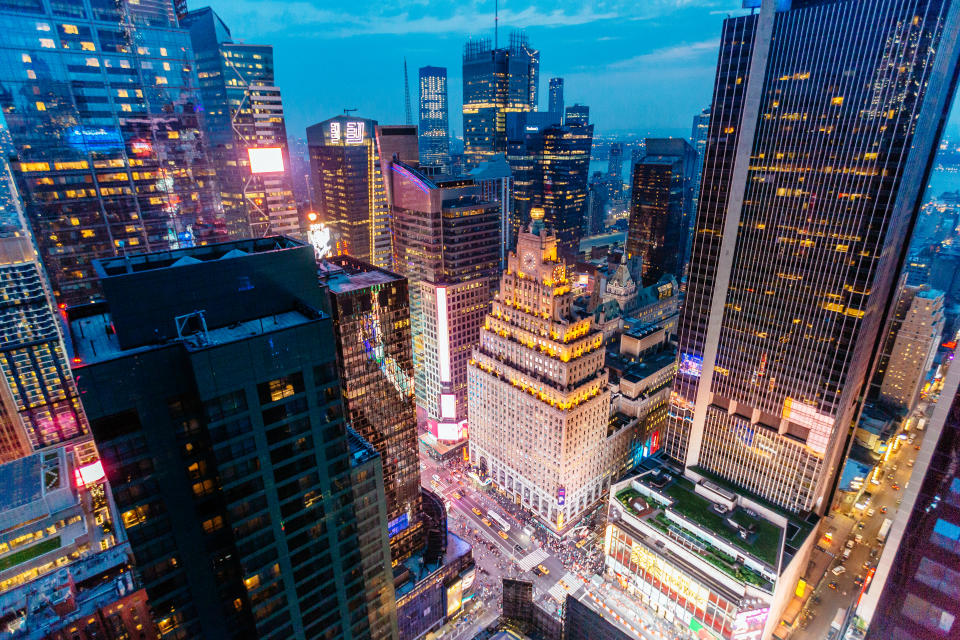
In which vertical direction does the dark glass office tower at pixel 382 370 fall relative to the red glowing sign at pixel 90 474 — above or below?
above

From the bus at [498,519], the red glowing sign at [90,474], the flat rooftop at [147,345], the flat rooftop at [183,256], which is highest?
the flat rooftop at [183,256]

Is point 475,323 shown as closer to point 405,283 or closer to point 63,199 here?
point 405,283

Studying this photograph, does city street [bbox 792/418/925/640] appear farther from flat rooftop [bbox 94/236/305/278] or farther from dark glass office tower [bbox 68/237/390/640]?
flat rooftop [bbox 94/236/305/278]

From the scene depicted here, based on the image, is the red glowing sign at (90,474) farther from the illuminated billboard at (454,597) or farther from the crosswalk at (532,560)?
the crosswalk at (532,560)

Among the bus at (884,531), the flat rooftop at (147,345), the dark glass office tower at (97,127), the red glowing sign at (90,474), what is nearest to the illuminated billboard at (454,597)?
the red glowing sign at (90,474)

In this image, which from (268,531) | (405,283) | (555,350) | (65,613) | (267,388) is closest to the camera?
(267,388)

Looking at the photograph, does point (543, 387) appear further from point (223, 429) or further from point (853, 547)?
point (223, 429)

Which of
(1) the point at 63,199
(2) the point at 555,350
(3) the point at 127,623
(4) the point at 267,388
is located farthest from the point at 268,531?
(1) the point at 63,199
